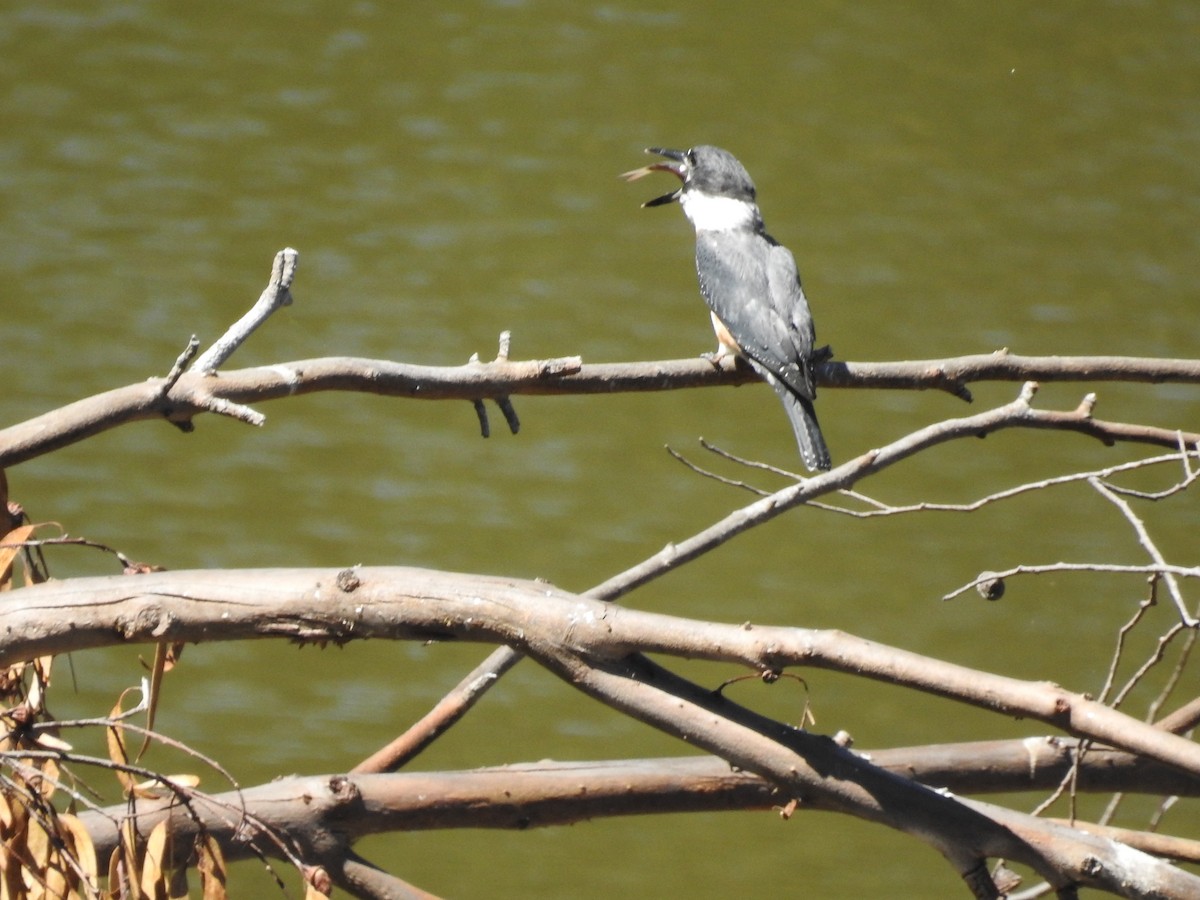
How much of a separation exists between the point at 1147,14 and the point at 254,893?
481 centimetres

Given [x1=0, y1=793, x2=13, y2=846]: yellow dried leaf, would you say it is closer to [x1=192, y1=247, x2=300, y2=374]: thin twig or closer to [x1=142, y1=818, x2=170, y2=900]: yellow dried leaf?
[x1=142, y1=818, x2=170, y2=900]: yellow dried leaf

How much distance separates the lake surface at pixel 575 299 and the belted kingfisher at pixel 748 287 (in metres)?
1.60

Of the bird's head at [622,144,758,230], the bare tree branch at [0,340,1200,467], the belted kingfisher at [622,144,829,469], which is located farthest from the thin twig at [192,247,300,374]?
the bird's head at [622,144,758,230]

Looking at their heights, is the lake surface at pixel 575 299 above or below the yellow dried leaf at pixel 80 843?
below

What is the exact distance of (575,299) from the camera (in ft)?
18.6

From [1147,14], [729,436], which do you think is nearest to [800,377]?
[729,436]

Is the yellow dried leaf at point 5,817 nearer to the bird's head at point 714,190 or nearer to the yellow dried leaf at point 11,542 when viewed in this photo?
the yellow dried leaf at point 11,542

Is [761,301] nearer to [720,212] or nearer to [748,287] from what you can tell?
[748,287]

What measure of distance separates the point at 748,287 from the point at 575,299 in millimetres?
2352

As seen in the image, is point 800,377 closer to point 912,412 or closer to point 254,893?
point 254,893

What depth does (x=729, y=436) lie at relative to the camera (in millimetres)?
5375

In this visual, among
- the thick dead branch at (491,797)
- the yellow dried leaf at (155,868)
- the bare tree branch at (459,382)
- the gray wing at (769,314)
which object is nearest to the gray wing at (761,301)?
the gray wing at (769,314)

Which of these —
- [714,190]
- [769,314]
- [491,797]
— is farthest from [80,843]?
[714,190]

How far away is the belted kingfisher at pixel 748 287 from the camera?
3004 mm
